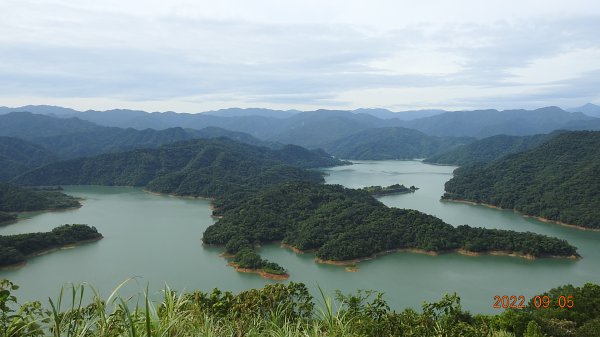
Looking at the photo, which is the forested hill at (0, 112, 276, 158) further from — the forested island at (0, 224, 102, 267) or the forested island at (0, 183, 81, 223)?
the forested island at (0, 224, 102, 267)

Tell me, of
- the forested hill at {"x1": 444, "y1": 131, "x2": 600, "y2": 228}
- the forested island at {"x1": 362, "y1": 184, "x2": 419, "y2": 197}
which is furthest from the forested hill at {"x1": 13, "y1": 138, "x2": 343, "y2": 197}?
the forested hill at {"x1": 444, "y1": 131, "x2": 600, "y2": 228}

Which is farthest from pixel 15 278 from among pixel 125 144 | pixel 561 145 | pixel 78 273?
pixel 125 144

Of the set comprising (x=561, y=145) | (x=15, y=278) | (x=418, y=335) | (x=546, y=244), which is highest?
(x=561, y=145)

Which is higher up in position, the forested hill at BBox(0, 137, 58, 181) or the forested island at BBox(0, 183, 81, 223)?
the forested hill at BBox(0, 137, 58, 181)

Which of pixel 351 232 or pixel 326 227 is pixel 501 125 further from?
pixel 351 232

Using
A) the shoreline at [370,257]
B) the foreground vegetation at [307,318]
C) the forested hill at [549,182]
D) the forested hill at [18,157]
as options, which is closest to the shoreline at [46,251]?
the shoreline at [370,257]

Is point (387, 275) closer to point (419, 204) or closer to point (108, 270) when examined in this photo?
point (108, 270)
